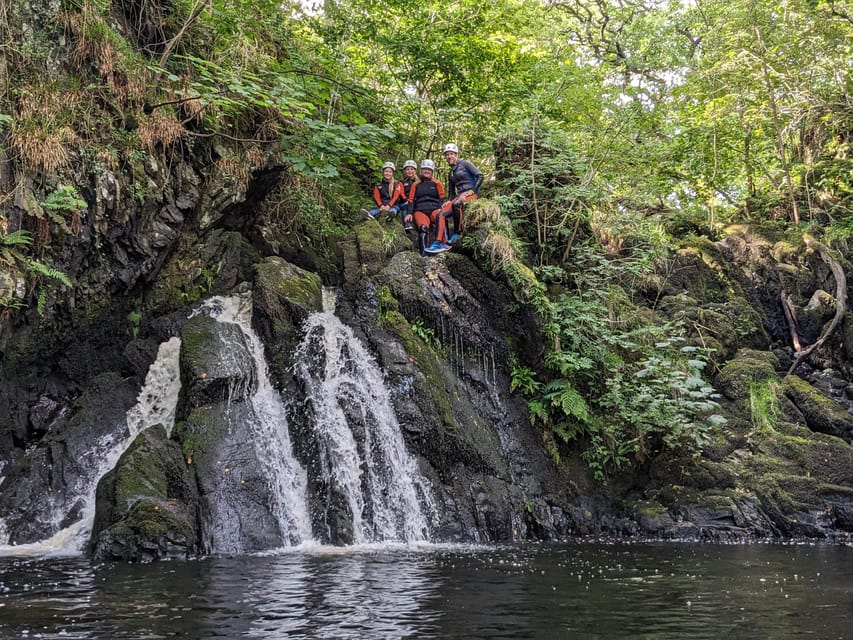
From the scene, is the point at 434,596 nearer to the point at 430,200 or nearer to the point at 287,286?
the point at 287,286

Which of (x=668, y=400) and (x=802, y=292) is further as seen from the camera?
(x=802, y=292)

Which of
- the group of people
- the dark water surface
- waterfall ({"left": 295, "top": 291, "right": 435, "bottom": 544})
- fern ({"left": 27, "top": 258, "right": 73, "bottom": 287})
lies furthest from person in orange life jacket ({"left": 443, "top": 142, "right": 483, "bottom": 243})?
the dark water surface

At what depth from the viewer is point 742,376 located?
1423 centimetres

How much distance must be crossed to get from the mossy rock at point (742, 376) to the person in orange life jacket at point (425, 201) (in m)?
6.99

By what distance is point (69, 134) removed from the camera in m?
10.3

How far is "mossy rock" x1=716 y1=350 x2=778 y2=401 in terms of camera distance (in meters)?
14.0

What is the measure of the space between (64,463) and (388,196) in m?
8.42

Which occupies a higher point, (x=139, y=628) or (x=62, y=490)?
(x=62, y=490)

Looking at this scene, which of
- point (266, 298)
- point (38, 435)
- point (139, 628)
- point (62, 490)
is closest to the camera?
point (139, 628)

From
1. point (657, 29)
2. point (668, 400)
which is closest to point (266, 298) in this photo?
point (668, 400)

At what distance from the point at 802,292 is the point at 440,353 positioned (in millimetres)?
10881

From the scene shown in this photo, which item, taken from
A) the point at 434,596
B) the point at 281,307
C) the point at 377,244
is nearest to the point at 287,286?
the point at 281,307

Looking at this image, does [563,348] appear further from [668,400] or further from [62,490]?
[62,490]

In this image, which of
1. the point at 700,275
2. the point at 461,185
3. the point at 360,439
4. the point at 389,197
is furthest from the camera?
the point at 700,275
